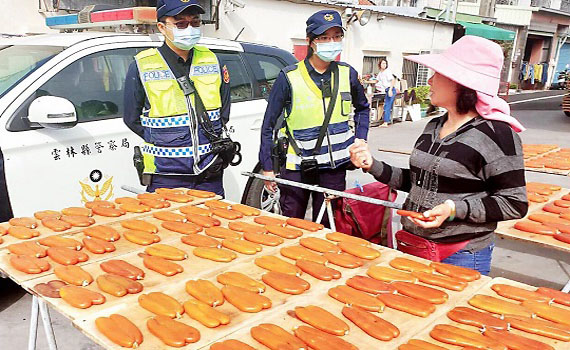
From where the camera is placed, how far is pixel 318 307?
172 centimetres

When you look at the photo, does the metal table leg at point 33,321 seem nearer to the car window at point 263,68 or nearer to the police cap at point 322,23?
the police cap at point 322,23

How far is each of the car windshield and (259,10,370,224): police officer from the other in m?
1.81

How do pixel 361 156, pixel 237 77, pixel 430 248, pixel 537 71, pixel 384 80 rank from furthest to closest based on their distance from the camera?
pixel 537 71
pixel 384 80
pixel 237 77
pixel 361 156
pixel 430 248

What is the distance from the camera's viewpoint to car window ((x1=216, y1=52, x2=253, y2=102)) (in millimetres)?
4898

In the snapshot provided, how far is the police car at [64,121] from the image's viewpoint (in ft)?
11.2

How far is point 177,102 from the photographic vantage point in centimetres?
322

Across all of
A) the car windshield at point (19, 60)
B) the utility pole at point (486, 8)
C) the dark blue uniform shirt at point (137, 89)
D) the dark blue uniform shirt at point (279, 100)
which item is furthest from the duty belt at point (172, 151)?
the utility pole at point (486, 8)

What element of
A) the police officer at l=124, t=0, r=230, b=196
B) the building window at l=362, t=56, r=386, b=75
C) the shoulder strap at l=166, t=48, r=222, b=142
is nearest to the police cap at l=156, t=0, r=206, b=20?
the police officer at l=124, t=0, r=230, b=196

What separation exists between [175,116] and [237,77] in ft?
6.15

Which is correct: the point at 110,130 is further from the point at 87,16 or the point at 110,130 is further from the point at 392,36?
the point at 392,36

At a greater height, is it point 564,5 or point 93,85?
point 564,5

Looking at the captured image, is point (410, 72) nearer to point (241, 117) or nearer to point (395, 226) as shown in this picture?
point (241, 117)

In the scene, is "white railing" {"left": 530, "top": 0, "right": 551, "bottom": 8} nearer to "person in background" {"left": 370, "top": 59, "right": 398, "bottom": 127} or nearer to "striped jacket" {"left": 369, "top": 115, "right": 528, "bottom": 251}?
"person in background" {"left": 370, "top": 59, "right": 398, "bottom": 127}

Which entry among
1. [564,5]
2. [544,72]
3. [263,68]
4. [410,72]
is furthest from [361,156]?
[564,5]
